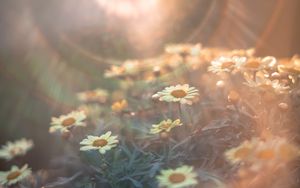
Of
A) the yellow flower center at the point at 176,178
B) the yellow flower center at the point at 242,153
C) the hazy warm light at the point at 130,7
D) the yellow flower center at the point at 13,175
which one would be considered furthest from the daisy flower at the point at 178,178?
the hazy warm light at the point at 130,7

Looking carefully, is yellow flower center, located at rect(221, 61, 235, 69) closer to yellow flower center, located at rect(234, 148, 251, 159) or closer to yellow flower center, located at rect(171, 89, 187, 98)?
yellow flower center, located at rect(171, 89, 187, 98)

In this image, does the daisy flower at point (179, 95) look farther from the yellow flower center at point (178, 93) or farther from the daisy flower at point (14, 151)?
the daisy flower at point (14, 151)

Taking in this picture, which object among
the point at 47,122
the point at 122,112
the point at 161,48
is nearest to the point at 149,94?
the point at 122,112

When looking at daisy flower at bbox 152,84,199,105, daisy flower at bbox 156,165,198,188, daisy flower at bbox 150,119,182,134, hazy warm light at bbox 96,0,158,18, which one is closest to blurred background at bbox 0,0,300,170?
hazy warm light at bbox 96,0,158,18

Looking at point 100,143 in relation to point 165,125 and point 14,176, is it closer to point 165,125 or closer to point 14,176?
point 165,125

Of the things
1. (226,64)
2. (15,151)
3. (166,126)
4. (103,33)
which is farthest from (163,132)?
(103,33)

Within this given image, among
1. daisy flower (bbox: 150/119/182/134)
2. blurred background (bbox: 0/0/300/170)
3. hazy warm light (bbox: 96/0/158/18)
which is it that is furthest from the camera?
hazy warm light (bbox: 96/0/158/18)
